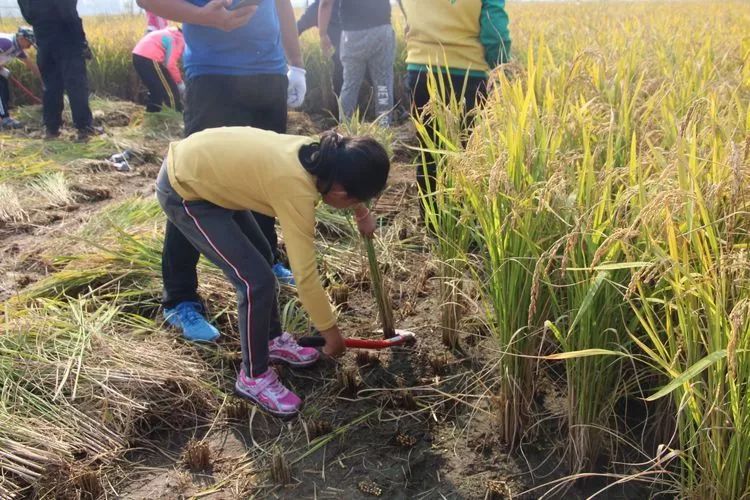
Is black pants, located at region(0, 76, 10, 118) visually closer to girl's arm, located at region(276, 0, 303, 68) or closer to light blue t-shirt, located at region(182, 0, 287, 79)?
girl's arm, located at region(276, 0, 303, 68)

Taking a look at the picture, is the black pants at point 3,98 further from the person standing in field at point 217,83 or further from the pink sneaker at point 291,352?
the pink sneaker at point 291,352

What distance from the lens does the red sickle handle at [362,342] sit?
217 cm

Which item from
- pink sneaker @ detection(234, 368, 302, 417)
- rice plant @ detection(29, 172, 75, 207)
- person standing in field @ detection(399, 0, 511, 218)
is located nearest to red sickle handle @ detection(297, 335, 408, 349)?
pink sneaker @ detection(234, 368, 302, 417)

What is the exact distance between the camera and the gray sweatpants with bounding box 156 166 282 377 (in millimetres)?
1976

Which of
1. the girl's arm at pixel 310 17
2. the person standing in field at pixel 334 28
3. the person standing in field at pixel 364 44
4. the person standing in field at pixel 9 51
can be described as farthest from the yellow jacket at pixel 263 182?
the person standing in field at pixel 9 51

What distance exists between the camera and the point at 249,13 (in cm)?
227

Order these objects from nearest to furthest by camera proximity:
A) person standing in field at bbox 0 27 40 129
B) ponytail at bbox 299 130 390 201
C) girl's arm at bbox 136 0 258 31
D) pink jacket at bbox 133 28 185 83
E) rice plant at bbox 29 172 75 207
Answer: ponytail at bbox 299 130 390 201, girl's arm at bbox 136 0 258 31, rice plant at bbox 29 172 75 207, pink jacket at bbox 133 28 185 83, person standing in field at bbox 0 27 40 129

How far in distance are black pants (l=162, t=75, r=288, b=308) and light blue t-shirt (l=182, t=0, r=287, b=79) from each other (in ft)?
0.11

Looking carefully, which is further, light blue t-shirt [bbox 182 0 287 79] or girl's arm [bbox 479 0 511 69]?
girl's arm [bbox 479 0 511 69]

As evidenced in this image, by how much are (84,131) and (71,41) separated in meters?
0.80

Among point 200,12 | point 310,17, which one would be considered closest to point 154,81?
point 310,17

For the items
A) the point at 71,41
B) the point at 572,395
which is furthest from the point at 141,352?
the point at 71,41

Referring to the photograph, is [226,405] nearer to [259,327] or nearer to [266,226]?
[259,327]

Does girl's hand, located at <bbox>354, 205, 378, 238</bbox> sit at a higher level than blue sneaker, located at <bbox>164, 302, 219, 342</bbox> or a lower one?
higher
